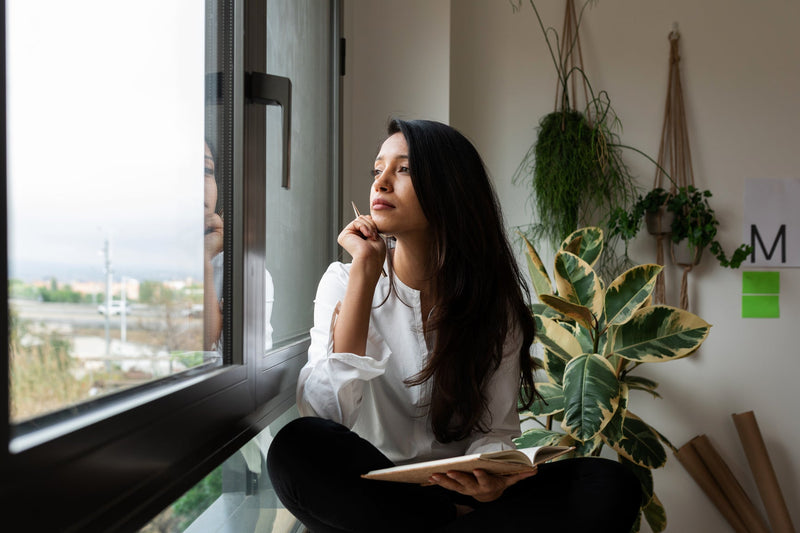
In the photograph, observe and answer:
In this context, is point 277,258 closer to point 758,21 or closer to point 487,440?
point 487,440

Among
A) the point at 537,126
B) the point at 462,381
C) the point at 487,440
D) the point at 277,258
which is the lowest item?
the point at 487,440

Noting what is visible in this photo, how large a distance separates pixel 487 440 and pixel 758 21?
76.4 inches

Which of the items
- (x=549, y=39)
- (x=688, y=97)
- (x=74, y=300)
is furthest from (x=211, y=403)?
(x=688, y=97)

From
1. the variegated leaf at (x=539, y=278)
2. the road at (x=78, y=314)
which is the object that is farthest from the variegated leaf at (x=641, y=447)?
the road at (x=78, y=314)

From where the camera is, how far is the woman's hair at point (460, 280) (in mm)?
1276

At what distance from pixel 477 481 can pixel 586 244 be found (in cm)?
110

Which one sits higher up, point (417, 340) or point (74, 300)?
point (74, 300)

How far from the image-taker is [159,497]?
710 millimetres

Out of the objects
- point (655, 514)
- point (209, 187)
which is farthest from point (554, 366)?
point (209, 187)

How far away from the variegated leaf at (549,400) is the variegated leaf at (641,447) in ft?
0.59

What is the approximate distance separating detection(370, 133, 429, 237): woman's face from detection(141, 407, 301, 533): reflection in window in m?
0.50

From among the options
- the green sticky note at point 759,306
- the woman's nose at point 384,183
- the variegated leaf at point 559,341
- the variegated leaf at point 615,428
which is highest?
the woman's nose at point 384,183

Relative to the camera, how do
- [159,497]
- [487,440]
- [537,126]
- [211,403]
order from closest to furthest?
[159,497]
[211,403]
[487,440]
[537,126]

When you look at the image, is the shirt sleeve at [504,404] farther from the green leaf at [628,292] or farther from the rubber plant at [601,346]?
the green leaf at [628,292]
